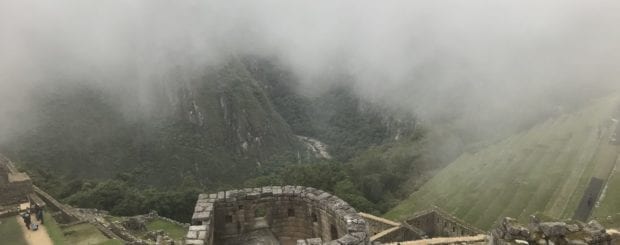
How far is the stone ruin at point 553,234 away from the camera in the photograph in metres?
17.0

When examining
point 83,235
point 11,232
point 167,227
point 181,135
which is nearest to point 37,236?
point 11,232

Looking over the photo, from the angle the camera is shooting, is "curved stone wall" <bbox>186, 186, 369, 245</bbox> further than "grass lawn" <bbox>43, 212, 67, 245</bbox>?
No

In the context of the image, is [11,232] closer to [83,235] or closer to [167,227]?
[83,235]

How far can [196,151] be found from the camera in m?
140

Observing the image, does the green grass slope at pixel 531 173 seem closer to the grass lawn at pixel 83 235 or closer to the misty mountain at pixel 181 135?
the grass lawn at pixel 83 235

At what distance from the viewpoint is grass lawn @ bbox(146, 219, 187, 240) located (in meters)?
58.5

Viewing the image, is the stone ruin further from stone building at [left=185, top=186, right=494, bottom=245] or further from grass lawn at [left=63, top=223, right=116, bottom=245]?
grass lawn at [left=63, top=223, right=116, bottom=245]

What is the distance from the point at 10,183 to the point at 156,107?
122 m

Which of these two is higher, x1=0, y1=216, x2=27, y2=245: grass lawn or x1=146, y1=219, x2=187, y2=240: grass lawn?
x1=0, y1=216, x2=27, y2=245: grass lawn

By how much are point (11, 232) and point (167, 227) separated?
27.9 metres

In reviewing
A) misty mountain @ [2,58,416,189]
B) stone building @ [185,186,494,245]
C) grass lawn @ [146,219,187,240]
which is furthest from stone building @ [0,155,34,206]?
misty mountain @ [2,58,416,189]

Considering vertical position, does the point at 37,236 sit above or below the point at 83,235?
above

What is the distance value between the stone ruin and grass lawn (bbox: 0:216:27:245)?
28.3 meters

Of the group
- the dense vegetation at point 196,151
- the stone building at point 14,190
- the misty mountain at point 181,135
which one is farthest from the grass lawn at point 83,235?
the misty mountain at point 181,135
